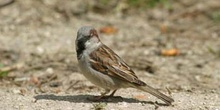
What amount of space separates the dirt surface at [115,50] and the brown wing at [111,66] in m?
0.26

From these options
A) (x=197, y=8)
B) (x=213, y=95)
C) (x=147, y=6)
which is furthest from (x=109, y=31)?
(x=213, y=95)

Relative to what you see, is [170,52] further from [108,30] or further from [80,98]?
[80,98]

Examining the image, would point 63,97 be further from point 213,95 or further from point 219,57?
point 219,57

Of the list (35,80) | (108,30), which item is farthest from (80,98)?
(108,30)

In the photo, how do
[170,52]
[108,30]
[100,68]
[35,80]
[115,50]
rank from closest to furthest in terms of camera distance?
[100,68] → [35,80] → [170,52] → [115,50] → [108,30]

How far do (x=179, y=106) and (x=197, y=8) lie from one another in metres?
5.15

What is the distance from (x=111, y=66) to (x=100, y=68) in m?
0.12

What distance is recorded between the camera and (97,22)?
33.7 ft

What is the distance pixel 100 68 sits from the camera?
5980 mm

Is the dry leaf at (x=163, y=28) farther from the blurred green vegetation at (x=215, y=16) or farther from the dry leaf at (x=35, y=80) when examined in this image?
the dry leaf at (x=35, y=80)

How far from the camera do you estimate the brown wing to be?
→ 5957 mm

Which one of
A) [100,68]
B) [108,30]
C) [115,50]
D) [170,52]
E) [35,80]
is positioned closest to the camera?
[100,68]

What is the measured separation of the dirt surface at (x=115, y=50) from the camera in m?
6.21

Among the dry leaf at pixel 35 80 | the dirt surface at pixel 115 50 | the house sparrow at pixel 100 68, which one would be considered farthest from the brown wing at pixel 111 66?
the dry leaf at pixel 35 80
